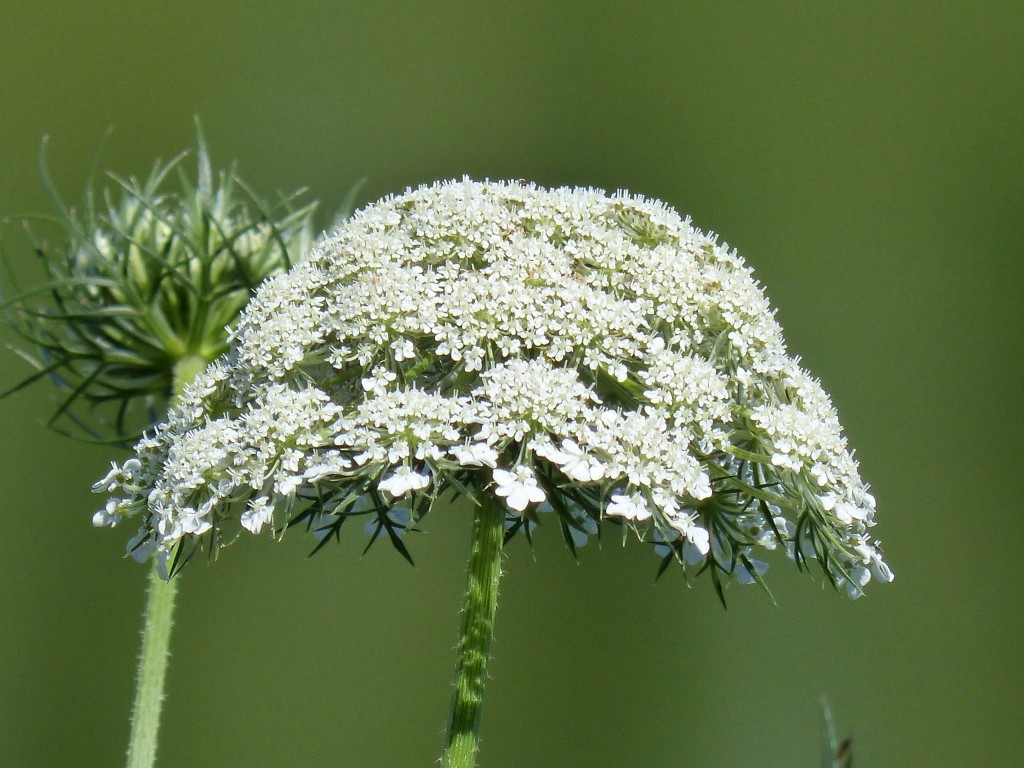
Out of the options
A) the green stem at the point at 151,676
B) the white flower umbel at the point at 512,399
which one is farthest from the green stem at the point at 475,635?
the green stem at the point at 151,676

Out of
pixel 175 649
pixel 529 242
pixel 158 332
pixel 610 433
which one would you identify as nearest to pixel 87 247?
pixel 158 332

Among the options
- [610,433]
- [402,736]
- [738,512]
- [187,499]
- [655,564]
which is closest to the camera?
[610,433]

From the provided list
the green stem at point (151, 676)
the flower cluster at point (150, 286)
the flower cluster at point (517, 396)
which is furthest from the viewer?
the flower cluster at point (150, 286)

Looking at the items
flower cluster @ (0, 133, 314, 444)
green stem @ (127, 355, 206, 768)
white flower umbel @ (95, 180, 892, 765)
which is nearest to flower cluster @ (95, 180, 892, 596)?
white flower umbel @ (95, 180, 892, 765)

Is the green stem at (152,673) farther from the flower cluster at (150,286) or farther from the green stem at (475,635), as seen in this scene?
the green stem at (475,635)

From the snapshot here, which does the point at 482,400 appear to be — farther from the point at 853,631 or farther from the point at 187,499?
the point at 853,631

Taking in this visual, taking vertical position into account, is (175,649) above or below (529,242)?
below

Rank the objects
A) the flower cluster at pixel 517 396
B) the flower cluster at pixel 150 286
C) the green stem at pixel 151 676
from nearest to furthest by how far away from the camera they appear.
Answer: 1. the flower cluster at pixel 517 396
2. the green stem at pixel 151 676
3. the flower cluster at pixel 150 286
